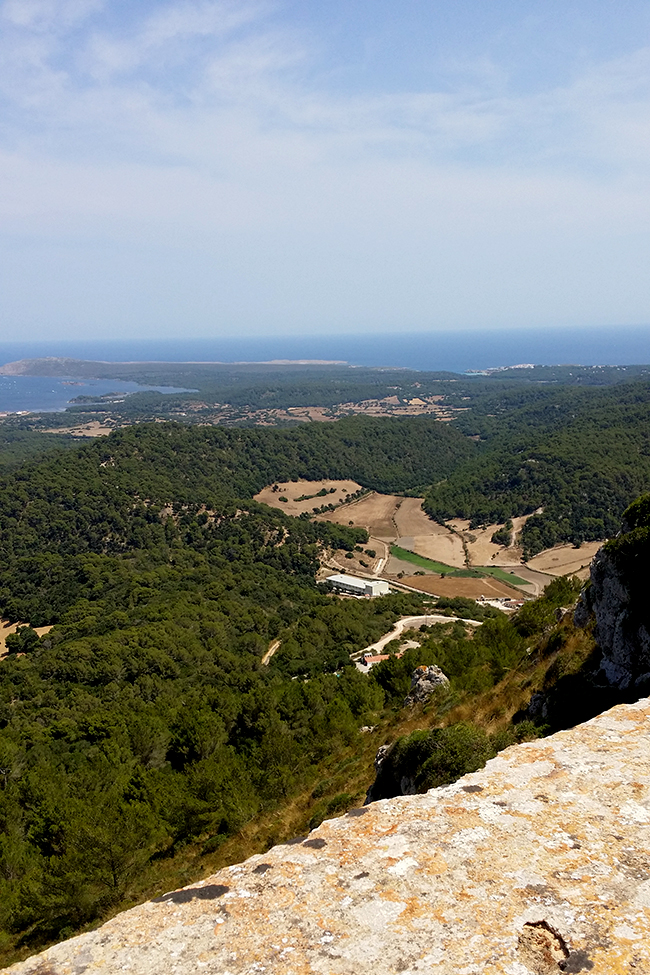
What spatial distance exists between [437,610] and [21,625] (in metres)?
63.0

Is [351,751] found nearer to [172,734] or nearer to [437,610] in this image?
[172,734]

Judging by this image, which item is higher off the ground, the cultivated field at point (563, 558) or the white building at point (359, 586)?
the cultivated field at point (563, 558)

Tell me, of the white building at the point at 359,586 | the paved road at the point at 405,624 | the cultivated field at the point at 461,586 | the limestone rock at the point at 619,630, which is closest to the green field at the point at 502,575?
the cultivated field at the point at 461,586

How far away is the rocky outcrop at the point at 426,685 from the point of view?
32000mm

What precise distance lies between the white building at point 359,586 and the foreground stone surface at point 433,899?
290 ft

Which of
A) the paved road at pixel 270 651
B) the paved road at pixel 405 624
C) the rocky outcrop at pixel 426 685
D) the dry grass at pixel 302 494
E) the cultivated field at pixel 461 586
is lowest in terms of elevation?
the cultivated field at pixel 461 586

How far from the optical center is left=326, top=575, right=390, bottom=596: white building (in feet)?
319

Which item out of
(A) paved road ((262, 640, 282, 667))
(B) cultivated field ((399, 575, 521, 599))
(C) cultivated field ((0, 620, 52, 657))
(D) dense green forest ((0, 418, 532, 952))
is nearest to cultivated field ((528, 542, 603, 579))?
(B) cultivated field ((399, 575, 521, 599))

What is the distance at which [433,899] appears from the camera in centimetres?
740

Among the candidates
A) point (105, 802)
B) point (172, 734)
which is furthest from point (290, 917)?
point (172, 734)

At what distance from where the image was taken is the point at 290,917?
739 centimetres

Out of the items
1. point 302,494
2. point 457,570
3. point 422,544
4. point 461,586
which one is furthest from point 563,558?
point 302,494

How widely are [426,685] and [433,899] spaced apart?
26313 millimetres

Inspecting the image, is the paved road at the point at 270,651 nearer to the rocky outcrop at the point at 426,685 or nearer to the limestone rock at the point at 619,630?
the rocky outcrop at the point at 426,685
